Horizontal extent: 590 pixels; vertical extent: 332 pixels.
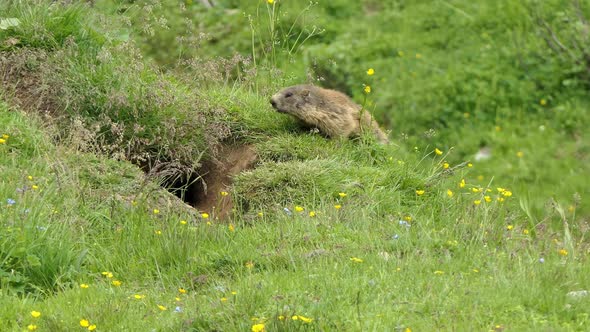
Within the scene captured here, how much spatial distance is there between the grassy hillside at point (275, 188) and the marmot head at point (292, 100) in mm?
254

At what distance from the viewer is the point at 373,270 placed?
5520 millimetres

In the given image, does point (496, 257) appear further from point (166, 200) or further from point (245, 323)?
point (166, 200)

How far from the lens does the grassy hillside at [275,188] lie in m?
5.07

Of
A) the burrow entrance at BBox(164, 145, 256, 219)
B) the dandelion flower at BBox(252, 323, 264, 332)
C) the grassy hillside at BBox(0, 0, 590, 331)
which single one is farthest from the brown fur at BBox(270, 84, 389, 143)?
the dandelion flower at BBox(252, 323, 264, 332)

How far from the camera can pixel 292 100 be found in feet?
27.4

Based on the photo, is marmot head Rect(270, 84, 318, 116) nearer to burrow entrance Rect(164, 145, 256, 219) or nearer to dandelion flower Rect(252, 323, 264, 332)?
burrow entrance Rect(164, 145, 256, 219)

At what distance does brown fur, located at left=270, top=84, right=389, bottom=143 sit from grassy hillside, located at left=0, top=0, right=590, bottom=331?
0.44ft

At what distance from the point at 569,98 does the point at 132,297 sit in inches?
313

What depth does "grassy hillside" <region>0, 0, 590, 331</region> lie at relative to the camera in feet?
16.6

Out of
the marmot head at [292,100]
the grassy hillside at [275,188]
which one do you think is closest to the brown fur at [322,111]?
the marmot head at [292,100]

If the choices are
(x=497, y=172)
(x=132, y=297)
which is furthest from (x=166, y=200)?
(x=497, y=172)

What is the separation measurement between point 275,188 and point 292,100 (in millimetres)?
1042

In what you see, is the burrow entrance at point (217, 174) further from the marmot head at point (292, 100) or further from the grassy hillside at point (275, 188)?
the marmot head at point (292, 100)

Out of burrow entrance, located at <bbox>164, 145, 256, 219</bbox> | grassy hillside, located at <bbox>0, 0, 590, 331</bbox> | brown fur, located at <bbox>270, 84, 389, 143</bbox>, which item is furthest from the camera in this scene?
brown fur, located at <bbox>270, 84, 389, 143</bbox>
